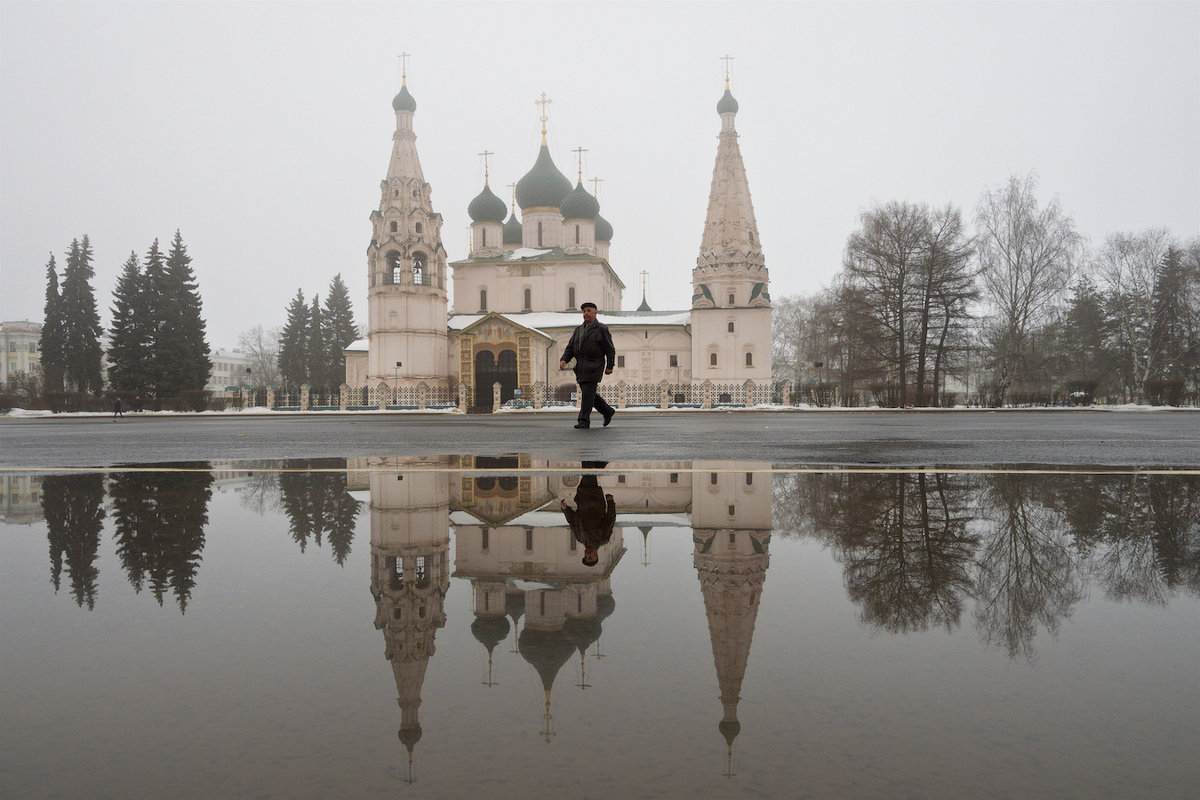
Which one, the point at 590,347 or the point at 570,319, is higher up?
the point at 570,319

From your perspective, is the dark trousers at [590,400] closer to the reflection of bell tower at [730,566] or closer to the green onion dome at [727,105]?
the reflection of bell tower at [730,566]

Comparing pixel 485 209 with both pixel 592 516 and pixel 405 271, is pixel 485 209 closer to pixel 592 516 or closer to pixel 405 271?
pixel 405 271

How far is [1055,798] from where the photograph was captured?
117cm

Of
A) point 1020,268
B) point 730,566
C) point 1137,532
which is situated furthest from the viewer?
point 1020,268

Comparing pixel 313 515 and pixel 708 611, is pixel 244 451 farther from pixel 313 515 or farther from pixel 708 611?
pixel 708 611

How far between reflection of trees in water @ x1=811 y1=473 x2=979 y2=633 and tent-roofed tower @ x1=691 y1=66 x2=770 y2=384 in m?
45.4

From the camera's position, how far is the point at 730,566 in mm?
2658

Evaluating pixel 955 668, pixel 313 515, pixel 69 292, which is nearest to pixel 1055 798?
pixel 955 668

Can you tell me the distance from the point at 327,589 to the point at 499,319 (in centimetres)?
4788

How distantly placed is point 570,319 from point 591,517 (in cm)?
4882

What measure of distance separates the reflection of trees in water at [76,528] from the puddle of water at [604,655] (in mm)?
31

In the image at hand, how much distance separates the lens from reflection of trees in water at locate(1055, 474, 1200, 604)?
8.01ft

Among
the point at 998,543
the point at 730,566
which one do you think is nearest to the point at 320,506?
the point at 730,566

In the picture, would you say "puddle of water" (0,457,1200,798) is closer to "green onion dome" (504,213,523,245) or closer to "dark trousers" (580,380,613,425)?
"dark trousers" (580,380,613,425)
